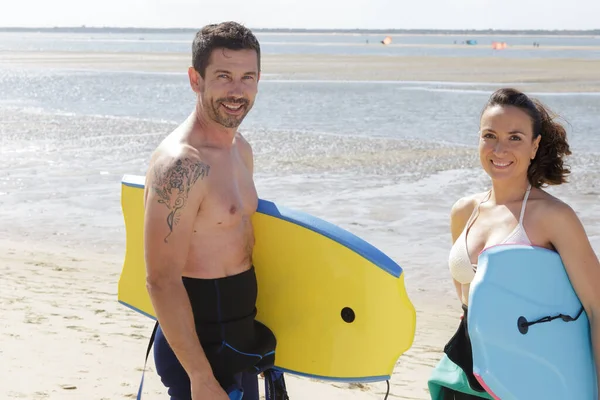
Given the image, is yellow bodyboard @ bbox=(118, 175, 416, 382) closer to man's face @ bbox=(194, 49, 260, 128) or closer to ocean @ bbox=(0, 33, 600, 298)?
man's face @ bbox=(194, 49, 260, 128)

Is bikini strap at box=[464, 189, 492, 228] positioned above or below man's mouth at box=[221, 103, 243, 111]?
below

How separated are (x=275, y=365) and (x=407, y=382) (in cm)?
171

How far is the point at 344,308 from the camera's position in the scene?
2.61 m

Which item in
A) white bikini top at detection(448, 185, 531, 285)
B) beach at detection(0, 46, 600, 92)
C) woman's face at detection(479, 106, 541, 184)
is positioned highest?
woman's face at detection(479, 106, 541, 184)

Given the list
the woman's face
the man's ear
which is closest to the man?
the man's ear

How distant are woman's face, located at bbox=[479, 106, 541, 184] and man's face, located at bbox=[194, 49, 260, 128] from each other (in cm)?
74

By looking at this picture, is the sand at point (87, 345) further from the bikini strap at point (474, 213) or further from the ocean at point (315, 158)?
the bikini strap at point (474, 213)

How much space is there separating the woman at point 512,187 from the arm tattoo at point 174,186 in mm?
878

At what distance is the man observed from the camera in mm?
2170

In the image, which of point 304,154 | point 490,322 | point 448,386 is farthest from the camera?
point 304,154

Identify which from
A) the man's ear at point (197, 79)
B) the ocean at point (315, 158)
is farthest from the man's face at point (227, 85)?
the ocean at point (315, 158)

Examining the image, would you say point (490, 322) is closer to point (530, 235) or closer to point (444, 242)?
point (530, 235)

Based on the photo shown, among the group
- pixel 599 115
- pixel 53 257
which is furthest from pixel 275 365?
pixel 599 115

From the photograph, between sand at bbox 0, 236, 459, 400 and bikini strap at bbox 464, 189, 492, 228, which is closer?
bikini strap at bbox 464, 189, 492, 228
